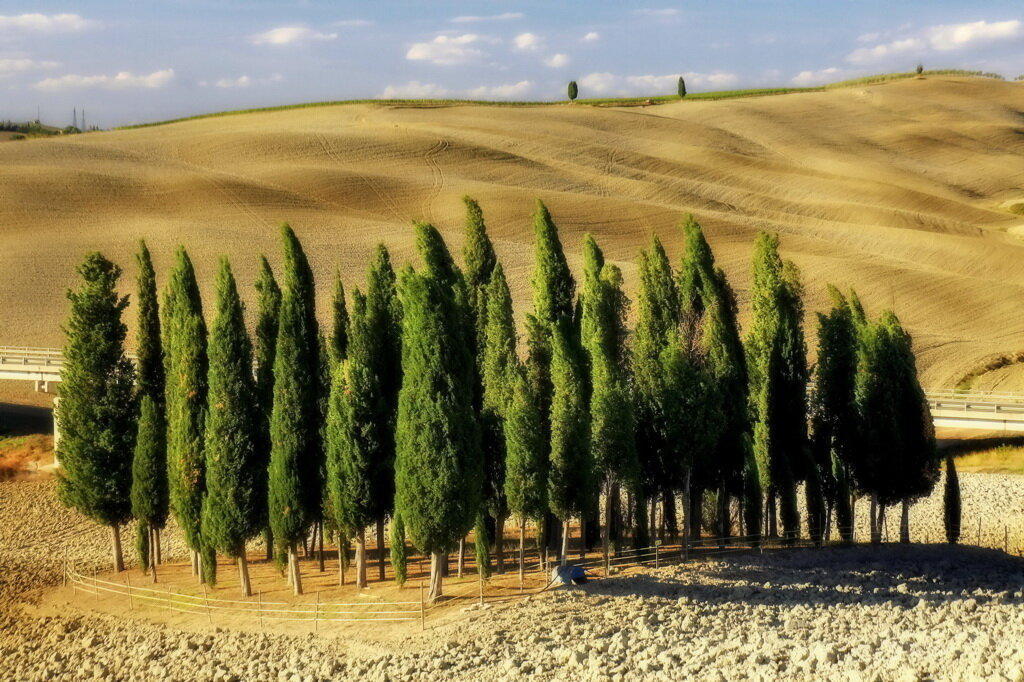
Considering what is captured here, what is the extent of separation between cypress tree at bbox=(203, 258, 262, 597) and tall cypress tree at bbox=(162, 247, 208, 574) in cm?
63

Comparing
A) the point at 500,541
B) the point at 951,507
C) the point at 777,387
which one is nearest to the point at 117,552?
the point at 500,541

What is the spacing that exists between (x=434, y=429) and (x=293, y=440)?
4970 mm

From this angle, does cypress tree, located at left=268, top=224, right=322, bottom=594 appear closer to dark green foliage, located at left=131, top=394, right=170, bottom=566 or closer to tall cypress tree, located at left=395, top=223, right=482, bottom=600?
tall cypress tree, located at left=395, top=223, right=482, bottom=600

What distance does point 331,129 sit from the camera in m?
126

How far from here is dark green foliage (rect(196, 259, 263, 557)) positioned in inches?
1347

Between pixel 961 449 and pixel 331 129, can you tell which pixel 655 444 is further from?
pixel 331 129

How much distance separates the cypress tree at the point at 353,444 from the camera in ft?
110

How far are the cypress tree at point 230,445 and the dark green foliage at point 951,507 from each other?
972 inches

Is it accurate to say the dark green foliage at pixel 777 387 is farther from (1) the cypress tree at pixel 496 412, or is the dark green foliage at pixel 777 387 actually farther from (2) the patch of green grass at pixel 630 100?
(2) the patch of green grass at pixel 630 100

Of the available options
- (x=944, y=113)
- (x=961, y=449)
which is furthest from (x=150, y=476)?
(x=944, y=113)

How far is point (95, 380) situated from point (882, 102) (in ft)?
483

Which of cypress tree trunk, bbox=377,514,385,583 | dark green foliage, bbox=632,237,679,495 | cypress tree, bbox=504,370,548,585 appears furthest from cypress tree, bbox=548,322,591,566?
cypress tree trunk, bbox=377,514,385,583

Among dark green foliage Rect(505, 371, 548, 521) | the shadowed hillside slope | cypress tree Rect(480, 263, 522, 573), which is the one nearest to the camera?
dark green foliage Rect(505, 371, 548, 521)

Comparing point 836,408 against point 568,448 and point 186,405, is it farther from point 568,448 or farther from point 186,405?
point 186,405
